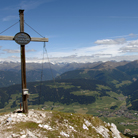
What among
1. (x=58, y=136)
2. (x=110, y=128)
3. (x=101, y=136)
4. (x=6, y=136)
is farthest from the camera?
(x=110, y=128)

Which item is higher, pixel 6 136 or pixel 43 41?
pixel 43 41

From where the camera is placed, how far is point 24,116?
16281mm

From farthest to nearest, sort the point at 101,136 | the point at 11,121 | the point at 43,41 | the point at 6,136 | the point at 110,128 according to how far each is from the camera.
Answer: the point at 110,128
the point at 43,41
the point at 101,136
the point at 11,121
the point at 6,136

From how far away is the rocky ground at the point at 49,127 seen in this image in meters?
12.8

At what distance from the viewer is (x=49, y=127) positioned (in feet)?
47.7

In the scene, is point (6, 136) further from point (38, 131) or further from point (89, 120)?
point (89, 120)

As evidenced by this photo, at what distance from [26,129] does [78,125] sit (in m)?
6.29

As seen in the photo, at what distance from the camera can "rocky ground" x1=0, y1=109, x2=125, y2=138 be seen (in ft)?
42.0

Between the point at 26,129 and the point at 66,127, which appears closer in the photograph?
the point at 26,129

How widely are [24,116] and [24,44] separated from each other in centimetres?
873

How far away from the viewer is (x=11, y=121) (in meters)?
14.8

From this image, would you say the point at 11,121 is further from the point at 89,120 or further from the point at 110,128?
the point at 110,128

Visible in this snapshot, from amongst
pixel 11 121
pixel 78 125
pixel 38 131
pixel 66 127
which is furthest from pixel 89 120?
pixel 11 121

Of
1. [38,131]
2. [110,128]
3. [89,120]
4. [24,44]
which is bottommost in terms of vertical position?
[110,128]
